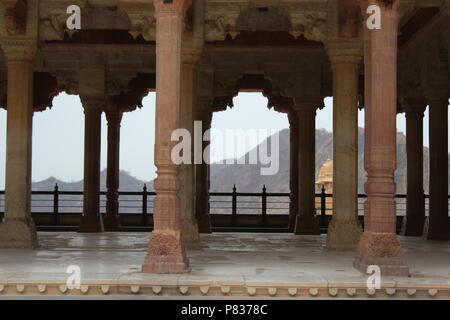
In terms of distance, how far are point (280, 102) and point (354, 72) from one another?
6.71m

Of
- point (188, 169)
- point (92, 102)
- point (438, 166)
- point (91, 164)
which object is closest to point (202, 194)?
point (91, 164)

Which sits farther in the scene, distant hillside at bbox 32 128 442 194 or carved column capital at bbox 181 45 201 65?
distant hillside at bbox 32 128 442 194

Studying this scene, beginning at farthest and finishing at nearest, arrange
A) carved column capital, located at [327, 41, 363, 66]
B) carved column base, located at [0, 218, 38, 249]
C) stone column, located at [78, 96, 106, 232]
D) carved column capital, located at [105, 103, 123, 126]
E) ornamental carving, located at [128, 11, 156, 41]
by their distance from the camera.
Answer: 1. carved column capital, located at [105, 103, 123, 126]
2. stone column, located at [78, 96, 106, 232]
3. carved column capital, located at [327, 41, 363, 66]
4. carved column base, located at [0, 218, 38, 249]
5. ornamental carving, located at [128, 11, 156, 41]

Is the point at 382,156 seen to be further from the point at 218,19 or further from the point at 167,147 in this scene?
the point at 218,19

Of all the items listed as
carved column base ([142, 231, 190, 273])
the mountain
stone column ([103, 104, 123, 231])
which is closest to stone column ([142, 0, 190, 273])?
carved column base ([142, 231, 190, 273])

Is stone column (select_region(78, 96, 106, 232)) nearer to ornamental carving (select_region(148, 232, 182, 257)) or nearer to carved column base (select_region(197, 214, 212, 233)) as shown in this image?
carved column base (select_region(197, 214, 212, 233))

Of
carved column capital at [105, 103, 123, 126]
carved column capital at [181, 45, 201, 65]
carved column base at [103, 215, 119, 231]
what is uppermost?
carved column capital at [181, 45, 201, 65]

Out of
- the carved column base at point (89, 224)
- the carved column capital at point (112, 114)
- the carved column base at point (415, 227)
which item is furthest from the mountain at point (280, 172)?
the carved column base at point (89, 224)

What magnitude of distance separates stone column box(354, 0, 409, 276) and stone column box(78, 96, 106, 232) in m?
8.69

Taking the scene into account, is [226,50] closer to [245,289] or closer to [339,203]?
[339,203]

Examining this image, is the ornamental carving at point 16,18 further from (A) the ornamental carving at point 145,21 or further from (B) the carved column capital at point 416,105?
(B) the carved column capital at point 416,105

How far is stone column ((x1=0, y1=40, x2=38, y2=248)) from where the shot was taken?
38.7ft

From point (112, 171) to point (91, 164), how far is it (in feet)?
6.22
